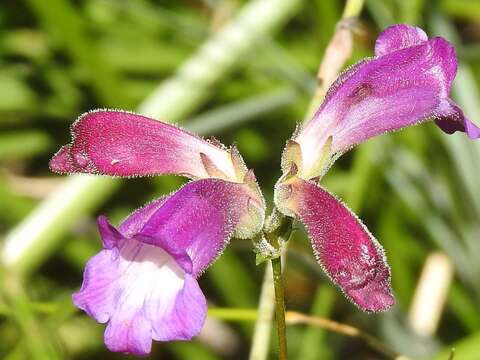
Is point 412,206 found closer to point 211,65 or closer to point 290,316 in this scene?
point 211,65

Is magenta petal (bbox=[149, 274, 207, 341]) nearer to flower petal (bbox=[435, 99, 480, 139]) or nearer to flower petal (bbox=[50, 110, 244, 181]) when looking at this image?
flower petal (bbox=[50, 110, 244, 181])

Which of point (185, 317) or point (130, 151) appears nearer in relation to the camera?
point (185, 317)

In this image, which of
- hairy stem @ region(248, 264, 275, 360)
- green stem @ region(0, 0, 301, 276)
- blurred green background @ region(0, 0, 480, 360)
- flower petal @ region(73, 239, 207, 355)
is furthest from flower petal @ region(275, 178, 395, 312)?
green stem @ region(0, 0, 301, 276)

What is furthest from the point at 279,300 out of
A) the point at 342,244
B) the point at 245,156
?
the point at 245,156

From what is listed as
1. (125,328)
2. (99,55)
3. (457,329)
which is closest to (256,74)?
(99,55)

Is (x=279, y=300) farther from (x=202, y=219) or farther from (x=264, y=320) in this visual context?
(x=264, y=320)
